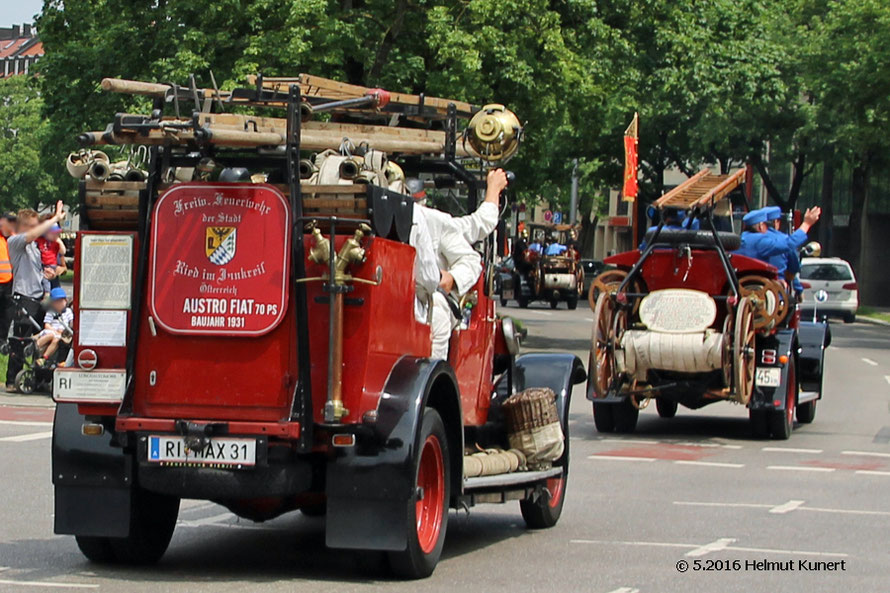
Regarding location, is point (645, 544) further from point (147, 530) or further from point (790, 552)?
point (147, 530)

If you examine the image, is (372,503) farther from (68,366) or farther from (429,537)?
(68,366)

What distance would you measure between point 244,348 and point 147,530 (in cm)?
121

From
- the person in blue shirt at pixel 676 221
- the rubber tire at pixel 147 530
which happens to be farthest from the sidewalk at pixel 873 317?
the rubber tire at pixel 147 530

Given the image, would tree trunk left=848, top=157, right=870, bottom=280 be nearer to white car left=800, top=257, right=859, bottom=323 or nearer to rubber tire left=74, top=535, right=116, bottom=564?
white car left=800, top=257, right=859, bottom=323

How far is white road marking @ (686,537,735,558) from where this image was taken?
28.8 feet

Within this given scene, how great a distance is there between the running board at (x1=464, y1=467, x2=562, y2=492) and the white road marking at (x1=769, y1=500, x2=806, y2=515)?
7.01ft

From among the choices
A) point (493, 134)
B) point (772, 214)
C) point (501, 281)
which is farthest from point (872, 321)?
point (493, 134)

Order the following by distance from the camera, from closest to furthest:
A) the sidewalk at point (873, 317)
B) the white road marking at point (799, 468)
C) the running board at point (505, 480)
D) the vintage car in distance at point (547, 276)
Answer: the running board at point (505, 480) → the white road marking at point (799, 468) → the sidewalk at point (873, 317) → the vintage car in distance at point (547, 276)

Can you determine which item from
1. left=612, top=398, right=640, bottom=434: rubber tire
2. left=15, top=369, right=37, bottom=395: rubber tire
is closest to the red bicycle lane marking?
left=15, top=369, right=37, bottom=395: rubber tire

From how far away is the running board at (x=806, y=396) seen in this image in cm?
1628

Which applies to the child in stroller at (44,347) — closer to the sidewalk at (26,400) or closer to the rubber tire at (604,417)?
the sidewalk at (26,400)

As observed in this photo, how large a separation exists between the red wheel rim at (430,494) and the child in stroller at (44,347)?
9.94 m

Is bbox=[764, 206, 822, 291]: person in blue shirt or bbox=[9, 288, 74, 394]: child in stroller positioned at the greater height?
bbox=[764, 206, 822, 291]: person in blue shirt

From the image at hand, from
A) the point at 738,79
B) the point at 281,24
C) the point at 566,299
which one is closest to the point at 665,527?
the point at 281,24
